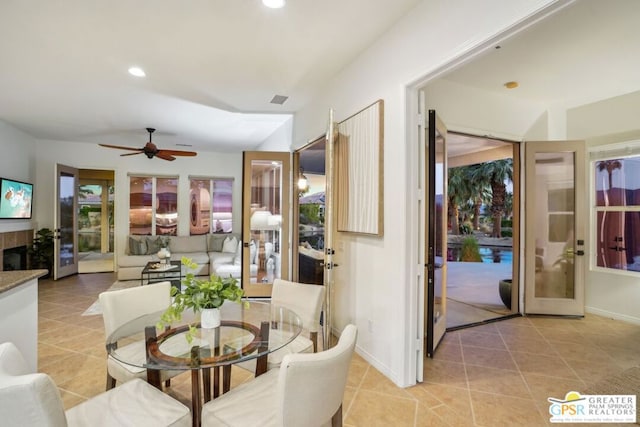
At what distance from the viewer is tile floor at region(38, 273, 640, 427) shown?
212cm

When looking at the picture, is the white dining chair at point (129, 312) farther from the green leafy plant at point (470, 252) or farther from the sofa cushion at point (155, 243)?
the green leafy plant at point (470, 252)

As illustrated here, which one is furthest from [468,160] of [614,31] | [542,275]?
[614,31]

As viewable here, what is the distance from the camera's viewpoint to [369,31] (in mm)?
2598

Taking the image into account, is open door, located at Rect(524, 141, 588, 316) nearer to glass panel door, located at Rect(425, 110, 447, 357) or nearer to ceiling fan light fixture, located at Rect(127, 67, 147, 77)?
glass panel door, located at Rect(425, 110, 447, 357)

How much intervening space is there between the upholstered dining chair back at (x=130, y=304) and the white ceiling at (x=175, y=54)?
207cm

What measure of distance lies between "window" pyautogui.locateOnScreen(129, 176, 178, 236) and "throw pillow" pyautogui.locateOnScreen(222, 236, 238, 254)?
1476mm

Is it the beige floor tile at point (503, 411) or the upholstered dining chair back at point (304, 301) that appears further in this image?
the upholstered dining chair back at point (304, 301)

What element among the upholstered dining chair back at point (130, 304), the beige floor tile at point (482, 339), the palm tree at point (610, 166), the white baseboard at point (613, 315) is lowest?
the beige floor tile at point (482, 339)

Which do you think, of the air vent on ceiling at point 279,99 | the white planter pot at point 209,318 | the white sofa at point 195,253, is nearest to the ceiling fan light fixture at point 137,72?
the air vent on ceiling at point 279,99

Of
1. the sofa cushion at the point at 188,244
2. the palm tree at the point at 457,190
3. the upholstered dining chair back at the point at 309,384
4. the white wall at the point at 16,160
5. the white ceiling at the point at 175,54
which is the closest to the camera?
the upholstered dining chair back at the point at 309,384

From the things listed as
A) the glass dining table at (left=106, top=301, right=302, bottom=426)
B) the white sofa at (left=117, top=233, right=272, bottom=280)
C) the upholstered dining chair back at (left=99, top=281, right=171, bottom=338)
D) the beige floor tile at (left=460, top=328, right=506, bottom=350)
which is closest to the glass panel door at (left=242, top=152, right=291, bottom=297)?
the white sofa at (left=117, top=233, right=272, bottom=280)

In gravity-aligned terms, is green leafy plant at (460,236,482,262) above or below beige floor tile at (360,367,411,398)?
above

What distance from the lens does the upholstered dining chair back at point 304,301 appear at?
2336 mm

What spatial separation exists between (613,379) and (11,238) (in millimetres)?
8293
